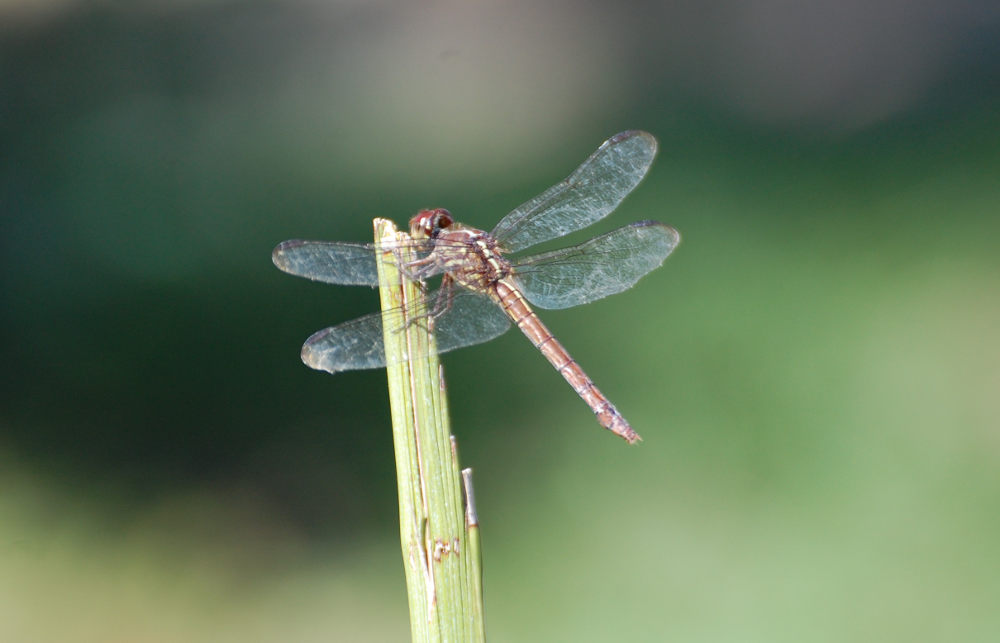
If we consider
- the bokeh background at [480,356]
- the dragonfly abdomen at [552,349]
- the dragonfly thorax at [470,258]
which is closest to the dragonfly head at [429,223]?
the dragonfly thorax at [470,258]

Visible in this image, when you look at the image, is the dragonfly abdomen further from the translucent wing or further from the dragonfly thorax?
the translucent wing

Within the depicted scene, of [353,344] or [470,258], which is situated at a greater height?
[470,258]

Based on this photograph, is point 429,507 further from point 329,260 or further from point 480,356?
point 480,356

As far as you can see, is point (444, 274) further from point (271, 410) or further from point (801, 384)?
point (801, 384)

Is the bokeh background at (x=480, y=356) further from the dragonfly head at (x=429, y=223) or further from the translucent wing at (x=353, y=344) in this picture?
the dragonfly head at (x=429, y=223)

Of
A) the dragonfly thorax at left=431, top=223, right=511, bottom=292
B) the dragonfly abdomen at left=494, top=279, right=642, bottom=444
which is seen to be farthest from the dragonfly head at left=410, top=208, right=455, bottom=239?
the dragonfly abdomen at left=494, top=279, right=642, bottom=444

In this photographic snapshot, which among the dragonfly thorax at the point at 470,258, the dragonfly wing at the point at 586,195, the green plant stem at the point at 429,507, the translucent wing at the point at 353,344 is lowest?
the green plant stem at the point at 429,507

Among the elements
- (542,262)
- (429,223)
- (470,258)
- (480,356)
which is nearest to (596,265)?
(542,262)
